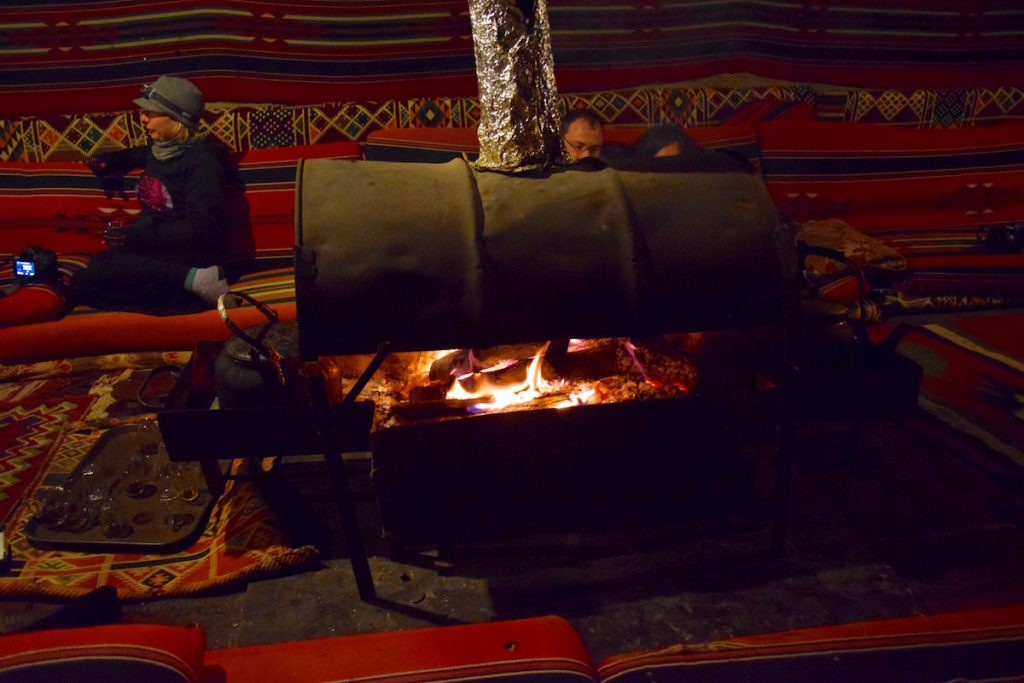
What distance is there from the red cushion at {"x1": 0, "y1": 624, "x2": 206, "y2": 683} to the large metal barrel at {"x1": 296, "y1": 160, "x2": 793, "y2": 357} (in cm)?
113

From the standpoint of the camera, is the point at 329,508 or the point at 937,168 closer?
the point at 329,508

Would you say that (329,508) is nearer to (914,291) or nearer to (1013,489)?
(1013,489)

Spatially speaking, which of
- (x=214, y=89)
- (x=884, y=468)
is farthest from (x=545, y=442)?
(x=214, y=89)

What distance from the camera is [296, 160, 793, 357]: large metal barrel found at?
7.33ft

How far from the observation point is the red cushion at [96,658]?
1.21 m

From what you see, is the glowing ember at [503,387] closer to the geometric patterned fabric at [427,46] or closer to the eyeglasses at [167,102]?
the eyeglasses at [167,102]

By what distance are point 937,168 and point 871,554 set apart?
3577 millimetres

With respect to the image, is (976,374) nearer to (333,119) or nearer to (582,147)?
(582,147)

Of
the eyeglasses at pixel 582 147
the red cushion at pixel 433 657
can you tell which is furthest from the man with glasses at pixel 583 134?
the red cushion at pixel 433 657

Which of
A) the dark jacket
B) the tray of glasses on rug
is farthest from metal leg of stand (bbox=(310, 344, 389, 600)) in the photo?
the dark jacket

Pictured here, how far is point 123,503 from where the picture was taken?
3.12 metres

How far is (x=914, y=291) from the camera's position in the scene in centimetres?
446

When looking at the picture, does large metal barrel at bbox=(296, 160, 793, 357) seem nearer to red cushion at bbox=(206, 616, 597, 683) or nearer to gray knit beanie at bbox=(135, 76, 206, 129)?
red cushion at bbox=(206, 616, 597, 683)

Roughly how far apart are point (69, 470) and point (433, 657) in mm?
2906
